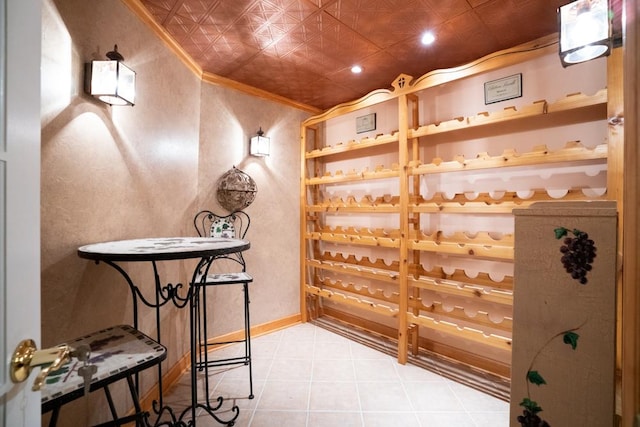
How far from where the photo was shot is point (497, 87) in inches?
84.4

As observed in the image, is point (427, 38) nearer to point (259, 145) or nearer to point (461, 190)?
point (461, 190)

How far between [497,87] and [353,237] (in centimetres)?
169

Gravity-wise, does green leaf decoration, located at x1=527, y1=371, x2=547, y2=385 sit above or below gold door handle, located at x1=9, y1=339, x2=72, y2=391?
below

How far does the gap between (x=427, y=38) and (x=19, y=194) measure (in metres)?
2.33

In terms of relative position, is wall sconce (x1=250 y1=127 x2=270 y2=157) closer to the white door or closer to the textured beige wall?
the textured beige wall

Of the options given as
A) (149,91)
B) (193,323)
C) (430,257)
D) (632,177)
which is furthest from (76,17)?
(430,257)

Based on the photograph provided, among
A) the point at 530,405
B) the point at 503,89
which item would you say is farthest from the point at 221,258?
the point at 503,89

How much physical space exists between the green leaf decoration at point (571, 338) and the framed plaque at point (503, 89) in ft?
6.23

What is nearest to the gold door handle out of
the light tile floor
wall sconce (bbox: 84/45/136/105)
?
wall sconce (bbox: 84/45/136/105)

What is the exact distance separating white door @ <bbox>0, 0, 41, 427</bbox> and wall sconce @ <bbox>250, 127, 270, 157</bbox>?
2.25 metres

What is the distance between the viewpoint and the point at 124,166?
1.66m

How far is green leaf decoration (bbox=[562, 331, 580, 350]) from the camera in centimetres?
75

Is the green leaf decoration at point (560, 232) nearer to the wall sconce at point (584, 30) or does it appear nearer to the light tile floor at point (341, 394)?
the wall sconce at point (584, 30)

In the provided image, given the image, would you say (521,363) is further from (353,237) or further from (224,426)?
(353,237)
